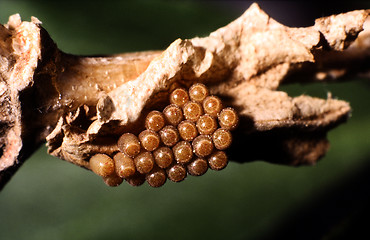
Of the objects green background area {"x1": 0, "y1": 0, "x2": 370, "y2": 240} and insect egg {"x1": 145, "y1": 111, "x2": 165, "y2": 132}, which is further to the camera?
green background area {"x1": 0, "y1": 0, "x2": 370, "y2": 240}

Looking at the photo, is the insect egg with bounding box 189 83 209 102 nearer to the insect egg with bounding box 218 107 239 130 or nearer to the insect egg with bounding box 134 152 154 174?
the insect egg with bounding box 218 107 239 130

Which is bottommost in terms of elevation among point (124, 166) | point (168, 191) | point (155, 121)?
point (168, 191)

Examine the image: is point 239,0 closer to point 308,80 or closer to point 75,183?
point 308,80

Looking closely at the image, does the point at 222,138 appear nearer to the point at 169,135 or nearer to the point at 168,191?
the point at 169,135

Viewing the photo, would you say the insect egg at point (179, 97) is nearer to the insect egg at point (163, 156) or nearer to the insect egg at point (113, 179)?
the insect egg at point (163, 156)

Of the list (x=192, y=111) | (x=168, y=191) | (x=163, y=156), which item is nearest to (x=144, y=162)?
(x=163, y=156)

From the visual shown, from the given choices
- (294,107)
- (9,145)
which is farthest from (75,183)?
(294,107)

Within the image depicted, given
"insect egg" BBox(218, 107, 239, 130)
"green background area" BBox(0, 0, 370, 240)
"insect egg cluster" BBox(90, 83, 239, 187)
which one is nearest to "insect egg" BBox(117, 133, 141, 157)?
"insect egg cluster" BBox(90, 83, 239, 187)
